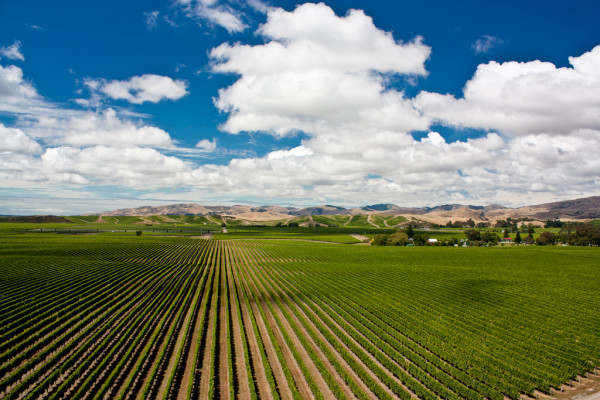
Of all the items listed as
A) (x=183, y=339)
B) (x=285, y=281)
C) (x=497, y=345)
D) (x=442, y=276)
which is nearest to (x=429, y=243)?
(x=442, y=276)

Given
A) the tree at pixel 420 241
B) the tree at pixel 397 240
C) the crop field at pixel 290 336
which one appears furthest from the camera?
the tree at pixel 420 241

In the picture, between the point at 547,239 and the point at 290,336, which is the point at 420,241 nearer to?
the point at 547,239

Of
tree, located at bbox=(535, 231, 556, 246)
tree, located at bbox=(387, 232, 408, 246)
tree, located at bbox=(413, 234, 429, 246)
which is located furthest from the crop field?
tree, located at bbox=(535, 231, 556, 246)

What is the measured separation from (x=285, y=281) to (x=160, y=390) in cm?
4074

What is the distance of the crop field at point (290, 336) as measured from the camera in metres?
23.2

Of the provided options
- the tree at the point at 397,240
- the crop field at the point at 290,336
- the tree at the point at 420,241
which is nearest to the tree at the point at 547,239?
the tree at the point at 420,241

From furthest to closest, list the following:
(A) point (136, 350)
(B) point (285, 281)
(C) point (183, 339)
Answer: (B) point (285, 281)
(C) point (183, 339)
(A) point (136, 350)

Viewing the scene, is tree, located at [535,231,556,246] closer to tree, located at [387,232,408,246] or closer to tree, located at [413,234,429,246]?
tree, located at [413,234,429,246]

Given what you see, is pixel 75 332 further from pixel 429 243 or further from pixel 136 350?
pixel 429 243

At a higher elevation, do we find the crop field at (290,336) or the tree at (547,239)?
the crop field at (290,336)

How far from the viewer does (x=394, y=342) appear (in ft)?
99.9

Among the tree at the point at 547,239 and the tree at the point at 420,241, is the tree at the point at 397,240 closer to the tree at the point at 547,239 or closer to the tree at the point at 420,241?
the tree at the point at 420,241

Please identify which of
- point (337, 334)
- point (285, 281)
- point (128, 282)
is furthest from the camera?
point (285, 281)

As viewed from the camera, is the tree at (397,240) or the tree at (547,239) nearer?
the tree at (397,240)
